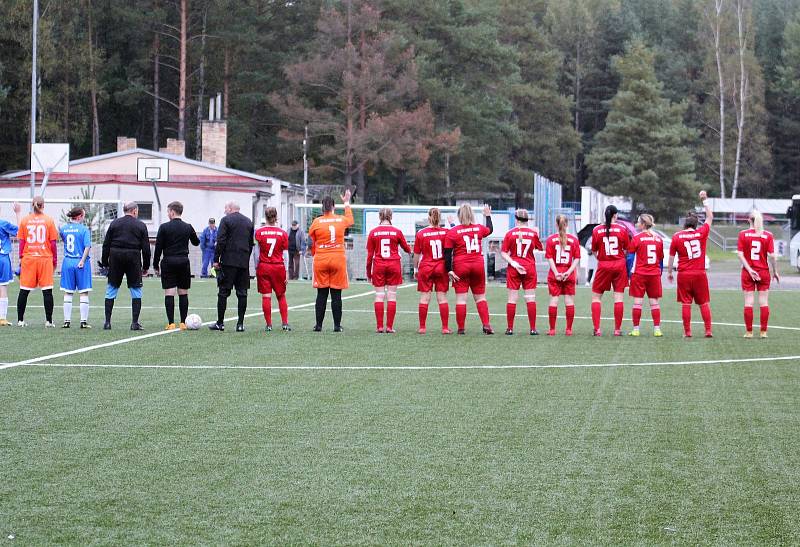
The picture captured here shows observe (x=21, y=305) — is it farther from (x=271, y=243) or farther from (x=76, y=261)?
(x=271, y=243)

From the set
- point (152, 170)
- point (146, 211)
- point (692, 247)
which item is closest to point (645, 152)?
point (146, 211)

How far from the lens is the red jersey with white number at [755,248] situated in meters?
16.1

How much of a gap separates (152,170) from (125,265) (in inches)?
922

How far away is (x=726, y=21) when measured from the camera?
8331cm

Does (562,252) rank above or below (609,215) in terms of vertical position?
below

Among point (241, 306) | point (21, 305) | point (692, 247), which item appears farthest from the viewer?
point (21, 305)

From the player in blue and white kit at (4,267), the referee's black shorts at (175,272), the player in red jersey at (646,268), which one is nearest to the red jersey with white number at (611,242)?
the player in red jersey at (646,268)

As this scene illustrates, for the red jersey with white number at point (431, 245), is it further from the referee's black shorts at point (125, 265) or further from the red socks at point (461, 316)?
the referee's black shorts at point (125, 265)

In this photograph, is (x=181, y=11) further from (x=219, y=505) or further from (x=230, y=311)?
(x=219, y=505)

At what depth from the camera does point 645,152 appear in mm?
74625

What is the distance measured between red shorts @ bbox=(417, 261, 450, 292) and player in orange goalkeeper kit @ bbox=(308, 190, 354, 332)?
106 centimetres

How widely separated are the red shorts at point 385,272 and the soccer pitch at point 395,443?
1819 mm

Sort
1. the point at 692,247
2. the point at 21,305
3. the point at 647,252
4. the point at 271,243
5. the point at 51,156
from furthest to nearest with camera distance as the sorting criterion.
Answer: the point at 51,156, the point at 21,305, the point at 647,252, the point at 271,243, the point at 692,247

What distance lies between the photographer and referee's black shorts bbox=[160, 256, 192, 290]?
16234 mm
